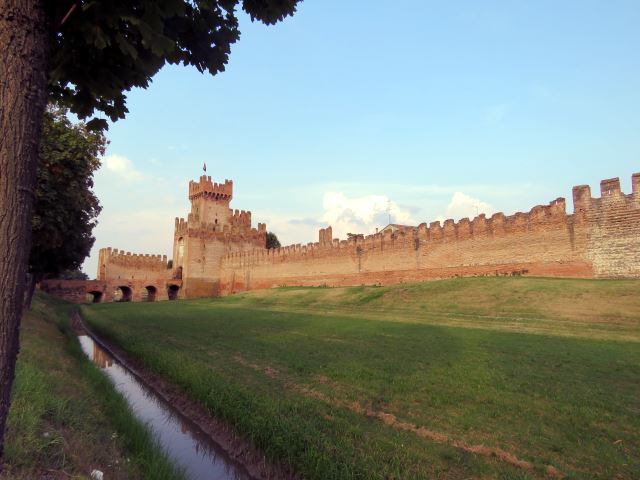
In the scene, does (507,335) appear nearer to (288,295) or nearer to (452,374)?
(452,374)

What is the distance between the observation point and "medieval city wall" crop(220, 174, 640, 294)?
849 inches

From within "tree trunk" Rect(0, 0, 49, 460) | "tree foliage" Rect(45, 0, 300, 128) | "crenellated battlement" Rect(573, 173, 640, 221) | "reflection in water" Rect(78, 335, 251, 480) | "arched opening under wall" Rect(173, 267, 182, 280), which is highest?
"crenellated battlement" Rect(573, 173, 640, 221)

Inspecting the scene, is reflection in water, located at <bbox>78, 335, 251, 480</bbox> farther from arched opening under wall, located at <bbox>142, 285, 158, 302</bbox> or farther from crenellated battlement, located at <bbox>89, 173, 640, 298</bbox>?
arched opening under wall, located at <bbox>142, 285, 158, 302</bbox>

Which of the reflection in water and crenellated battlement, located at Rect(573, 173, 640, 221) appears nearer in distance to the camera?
the reflection in water

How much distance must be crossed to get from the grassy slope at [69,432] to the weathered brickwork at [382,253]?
72.7 feet

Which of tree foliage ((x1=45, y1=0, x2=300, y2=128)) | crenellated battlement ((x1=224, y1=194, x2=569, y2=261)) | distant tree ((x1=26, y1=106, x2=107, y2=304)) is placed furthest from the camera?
crenellated battlement ((x1=224, y1=194, x2=569, y2=261))

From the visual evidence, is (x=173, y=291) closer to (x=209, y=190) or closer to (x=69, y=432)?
(x=209, y=190)

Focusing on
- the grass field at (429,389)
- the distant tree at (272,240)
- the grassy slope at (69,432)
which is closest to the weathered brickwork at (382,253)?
the grass field at (429,389)

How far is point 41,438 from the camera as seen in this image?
4.30m

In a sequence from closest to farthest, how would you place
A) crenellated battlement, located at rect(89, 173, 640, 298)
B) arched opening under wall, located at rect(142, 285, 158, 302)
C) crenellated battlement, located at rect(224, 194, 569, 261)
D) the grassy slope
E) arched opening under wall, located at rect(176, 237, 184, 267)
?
the grassy slope < crenellated battlement, located at rect(89, 173, 640, 298) < crenellated battlement, located at rect(224, 194, 569, 261) < arched opening under wall, located at rect(142, 285, 158, 302) < arched opening under wall, located at rect(176, 237, 184, 267)

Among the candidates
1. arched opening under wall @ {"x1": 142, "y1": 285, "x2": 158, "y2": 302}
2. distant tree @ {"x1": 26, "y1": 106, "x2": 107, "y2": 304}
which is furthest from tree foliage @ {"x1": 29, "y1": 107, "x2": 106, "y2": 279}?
arched opening under wall @ {"x1": 142, "y1": 285, "x2": 158, "y2": 302}

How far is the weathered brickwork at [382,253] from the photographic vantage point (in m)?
22.0

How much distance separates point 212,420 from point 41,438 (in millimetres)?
3358

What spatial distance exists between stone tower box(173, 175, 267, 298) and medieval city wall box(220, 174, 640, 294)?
17092 mm
